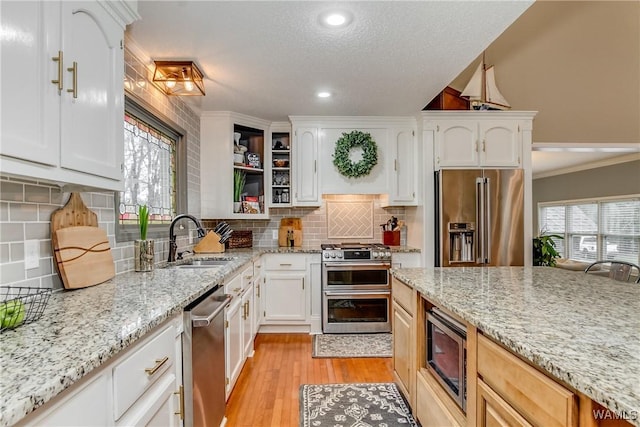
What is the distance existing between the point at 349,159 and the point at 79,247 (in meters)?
2.71

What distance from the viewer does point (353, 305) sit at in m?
→ 3.50

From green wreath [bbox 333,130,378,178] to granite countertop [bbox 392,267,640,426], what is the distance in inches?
72.1

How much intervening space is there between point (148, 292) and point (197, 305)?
8.7 inches

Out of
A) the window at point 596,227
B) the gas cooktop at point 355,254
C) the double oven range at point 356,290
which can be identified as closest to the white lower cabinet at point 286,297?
the double oven range at point 356,290

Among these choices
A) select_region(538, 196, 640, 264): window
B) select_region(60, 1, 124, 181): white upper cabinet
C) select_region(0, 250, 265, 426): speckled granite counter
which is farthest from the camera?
select_region(538, 196, 640, 264): window

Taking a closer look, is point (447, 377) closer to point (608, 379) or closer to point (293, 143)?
point (608, 379)

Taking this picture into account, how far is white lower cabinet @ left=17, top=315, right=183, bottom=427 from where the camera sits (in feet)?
2.40

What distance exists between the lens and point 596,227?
22.4ft

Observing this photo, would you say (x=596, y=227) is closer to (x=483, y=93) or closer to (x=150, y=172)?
(x=483, y=93)

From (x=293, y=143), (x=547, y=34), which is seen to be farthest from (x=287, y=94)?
(x=547, y=34)

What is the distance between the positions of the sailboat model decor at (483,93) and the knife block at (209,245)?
2934 mm

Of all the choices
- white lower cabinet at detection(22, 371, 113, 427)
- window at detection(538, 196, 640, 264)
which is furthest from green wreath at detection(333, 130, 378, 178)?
window at detection(538, 196, 640, 264)

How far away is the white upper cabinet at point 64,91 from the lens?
0.97 meters

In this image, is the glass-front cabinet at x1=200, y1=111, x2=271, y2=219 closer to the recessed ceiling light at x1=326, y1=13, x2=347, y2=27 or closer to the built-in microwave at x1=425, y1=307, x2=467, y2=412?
the recessed ceiling light at x1=326, y1=13, x2=347, y2=27
